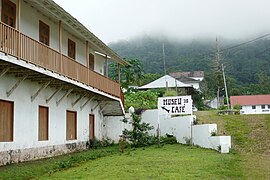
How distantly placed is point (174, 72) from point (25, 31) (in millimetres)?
64431

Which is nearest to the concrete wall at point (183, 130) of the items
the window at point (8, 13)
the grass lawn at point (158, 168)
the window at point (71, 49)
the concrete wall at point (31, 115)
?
the grass lawn at point (158, 168)

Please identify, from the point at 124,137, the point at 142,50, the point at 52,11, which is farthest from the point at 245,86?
the point at 52,11

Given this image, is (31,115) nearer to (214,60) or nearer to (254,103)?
(214,60)

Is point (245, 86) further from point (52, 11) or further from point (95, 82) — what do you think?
point (52, 11)

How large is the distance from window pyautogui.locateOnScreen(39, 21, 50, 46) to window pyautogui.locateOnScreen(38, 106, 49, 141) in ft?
9.91

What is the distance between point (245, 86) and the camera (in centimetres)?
8469

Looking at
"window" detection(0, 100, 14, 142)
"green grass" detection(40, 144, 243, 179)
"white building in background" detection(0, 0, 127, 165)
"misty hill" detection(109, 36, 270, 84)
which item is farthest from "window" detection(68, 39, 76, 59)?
"misty hill" detection(109, 36, 270, 84)

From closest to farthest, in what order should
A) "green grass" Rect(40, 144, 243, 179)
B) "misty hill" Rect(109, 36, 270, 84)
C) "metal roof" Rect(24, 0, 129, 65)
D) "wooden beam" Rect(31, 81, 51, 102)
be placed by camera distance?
"green grass" Rect(40, 144, 243, 179) < "metal roof" Rect(24, 0, 129, 65) < "wooden beam" Rect(31, 81, 51, 102) < "misty hill" Rect(109, 36, 270, 84)

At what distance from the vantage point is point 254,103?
238ft

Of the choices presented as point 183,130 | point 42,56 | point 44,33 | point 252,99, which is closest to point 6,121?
point 42,56

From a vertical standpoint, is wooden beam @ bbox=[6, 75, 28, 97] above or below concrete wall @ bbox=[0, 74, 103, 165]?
above

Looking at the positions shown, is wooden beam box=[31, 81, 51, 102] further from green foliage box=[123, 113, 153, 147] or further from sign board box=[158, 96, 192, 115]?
sign board box=[158, 96, 192, 115]

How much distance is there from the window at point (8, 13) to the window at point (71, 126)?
275 inches

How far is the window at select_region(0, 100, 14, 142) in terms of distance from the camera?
46.6 ft
